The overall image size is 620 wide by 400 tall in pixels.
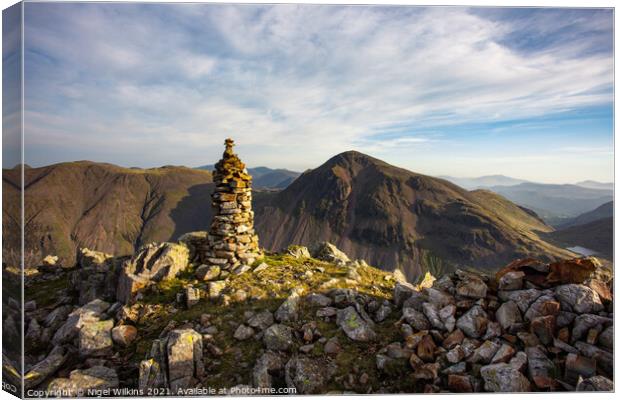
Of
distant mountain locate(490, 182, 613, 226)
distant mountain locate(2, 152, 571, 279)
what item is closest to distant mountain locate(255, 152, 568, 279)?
distant mountain locate(2, 152, 571, 279)

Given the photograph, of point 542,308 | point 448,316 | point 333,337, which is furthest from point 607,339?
point 333,337

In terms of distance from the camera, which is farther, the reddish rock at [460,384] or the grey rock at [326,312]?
the grey rock at [326,312]

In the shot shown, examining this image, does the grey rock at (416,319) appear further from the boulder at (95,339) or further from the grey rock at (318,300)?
the boulder at (95,339)

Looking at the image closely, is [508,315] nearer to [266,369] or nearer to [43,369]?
[266,369]

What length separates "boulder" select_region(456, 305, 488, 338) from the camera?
6766 millimetres

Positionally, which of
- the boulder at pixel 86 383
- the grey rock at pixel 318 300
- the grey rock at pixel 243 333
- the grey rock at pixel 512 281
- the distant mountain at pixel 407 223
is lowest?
the distant mountain at pixel 407 223

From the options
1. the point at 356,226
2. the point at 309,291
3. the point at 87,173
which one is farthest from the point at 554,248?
the point at 87,173

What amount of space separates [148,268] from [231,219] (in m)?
2.69

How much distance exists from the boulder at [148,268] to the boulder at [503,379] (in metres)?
7.92

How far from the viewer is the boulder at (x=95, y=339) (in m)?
6.96

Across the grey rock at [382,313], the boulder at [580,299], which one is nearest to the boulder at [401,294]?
the grey rock at [382,313]

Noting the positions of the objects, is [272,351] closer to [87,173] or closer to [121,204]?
[121,204]

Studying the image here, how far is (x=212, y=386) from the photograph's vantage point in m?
6.55

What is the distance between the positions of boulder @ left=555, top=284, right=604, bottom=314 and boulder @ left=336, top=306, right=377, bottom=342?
405cm
